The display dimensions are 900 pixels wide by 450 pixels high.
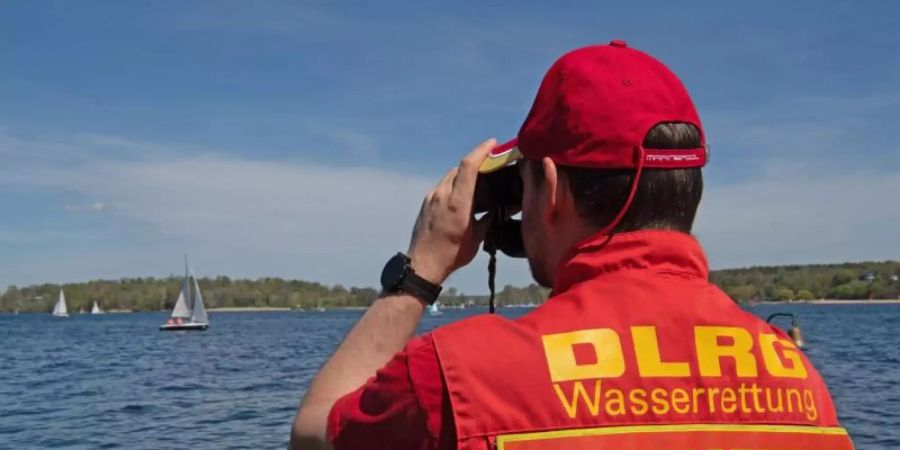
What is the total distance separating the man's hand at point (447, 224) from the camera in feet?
6.89

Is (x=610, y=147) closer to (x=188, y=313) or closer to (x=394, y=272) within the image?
(x=394, y=272)

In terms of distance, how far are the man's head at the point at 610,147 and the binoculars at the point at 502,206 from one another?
13 cm

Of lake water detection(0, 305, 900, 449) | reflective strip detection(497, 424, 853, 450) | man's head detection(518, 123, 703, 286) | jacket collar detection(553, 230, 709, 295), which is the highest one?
man's head detection(518, 123, 703, 286)

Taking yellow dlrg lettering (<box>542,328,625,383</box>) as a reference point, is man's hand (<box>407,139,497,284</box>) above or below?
above

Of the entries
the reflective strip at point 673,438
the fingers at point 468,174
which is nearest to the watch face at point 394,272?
the fingers at point 468,174

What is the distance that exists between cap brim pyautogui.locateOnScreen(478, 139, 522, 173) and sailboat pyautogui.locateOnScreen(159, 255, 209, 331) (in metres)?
84.0

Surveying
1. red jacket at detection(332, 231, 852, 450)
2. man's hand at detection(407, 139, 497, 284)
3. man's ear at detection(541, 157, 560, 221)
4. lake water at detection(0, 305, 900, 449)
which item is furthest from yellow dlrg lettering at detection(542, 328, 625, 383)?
lake water at detection(0, 305, 900, 449)

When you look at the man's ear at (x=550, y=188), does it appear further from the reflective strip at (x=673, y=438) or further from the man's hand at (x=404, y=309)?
the reflective strip at (x=673, y=438)

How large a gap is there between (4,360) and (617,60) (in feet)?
171

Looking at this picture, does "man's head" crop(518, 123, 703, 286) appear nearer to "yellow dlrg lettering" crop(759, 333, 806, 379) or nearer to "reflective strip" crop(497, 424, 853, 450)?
"yellow dlrg lettering" crop(759, 333, 806, 379)

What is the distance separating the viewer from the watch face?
2072mm

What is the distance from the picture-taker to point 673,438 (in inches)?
70.7

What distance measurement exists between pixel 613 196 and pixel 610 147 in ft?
0.33

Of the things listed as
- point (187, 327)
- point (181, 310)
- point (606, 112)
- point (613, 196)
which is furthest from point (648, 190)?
point (181, 310)
